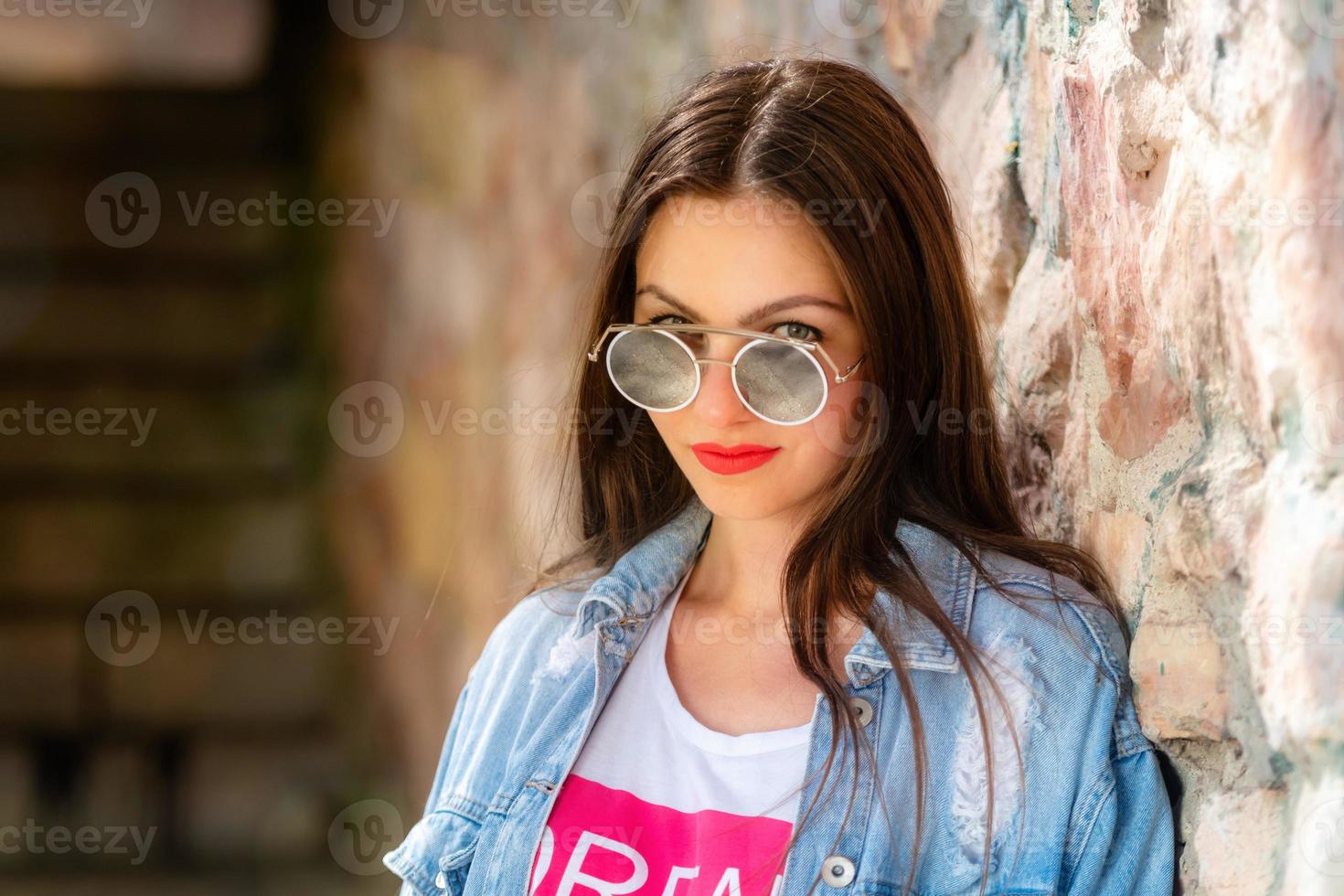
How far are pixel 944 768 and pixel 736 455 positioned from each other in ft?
1.27

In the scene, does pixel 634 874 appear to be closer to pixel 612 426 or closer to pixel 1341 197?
pixel 612 426

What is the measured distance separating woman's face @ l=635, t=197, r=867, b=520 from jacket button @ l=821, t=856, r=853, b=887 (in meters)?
0.38

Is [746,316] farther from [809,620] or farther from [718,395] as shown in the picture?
[809,620]

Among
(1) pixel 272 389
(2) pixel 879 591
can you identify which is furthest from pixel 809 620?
(1) pixel 272 389

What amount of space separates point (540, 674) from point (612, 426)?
0.34 m

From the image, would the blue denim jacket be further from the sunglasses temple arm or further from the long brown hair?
the sunglasses temple arm

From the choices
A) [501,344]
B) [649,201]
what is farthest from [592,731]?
[501,344]

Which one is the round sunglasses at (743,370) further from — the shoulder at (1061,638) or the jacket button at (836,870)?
the jacket button at (836,870)

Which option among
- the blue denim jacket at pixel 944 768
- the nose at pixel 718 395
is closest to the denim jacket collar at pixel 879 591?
the blue denim jacket at pixel 944 768

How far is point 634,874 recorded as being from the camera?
1336 millimetres

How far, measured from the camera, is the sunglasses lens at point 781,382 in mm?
1333

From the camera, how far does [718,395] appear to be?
1.38 metres

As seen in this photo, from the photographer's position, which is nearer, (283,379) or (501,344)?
(501,344)

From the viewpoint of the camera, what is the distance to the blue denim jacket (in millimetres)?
1180
